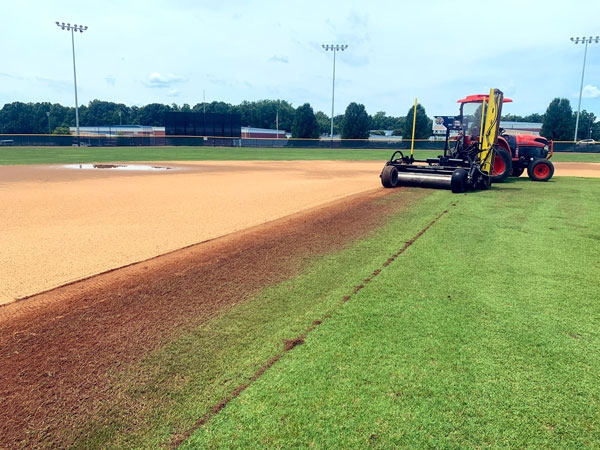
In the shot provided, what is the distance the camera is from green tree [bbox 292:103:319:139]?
68750 millimetres

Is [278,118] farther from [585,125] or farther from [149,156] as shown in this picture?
[149,156]

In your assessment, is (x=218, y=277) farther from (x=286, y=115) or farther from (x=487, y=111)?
(x=286, y=115)

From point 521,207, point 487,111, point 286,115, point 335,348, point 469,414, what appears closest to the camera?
point 469,414

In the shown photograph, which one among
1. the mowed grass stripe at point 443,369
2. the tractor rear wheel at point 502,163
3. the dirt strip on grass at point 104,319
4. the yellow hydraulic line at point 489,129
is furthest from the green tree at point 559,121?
the dirt strip on grass at point 104,319

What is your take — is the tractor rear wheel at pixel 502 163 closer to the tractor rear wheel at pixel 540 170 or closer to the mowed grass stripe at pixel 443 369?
the tractor rear wheel at pixel 540 170

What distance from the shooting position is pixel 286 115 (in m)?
129

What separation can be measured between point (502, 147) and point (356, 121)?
53.0m

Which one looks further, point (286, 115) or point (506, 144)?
point (286, 115)

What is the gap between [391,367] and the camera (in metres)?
2.96

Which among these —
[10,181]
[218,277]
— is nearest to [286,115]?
[10,181]

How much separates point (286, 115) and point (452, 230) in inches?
4986

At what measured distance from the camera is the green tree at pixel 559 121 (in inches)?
2164

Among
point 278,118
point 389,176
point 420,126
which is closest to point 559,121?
point 420,126

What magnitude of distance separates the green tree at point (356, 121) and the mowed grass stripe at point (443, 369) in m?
62.8
